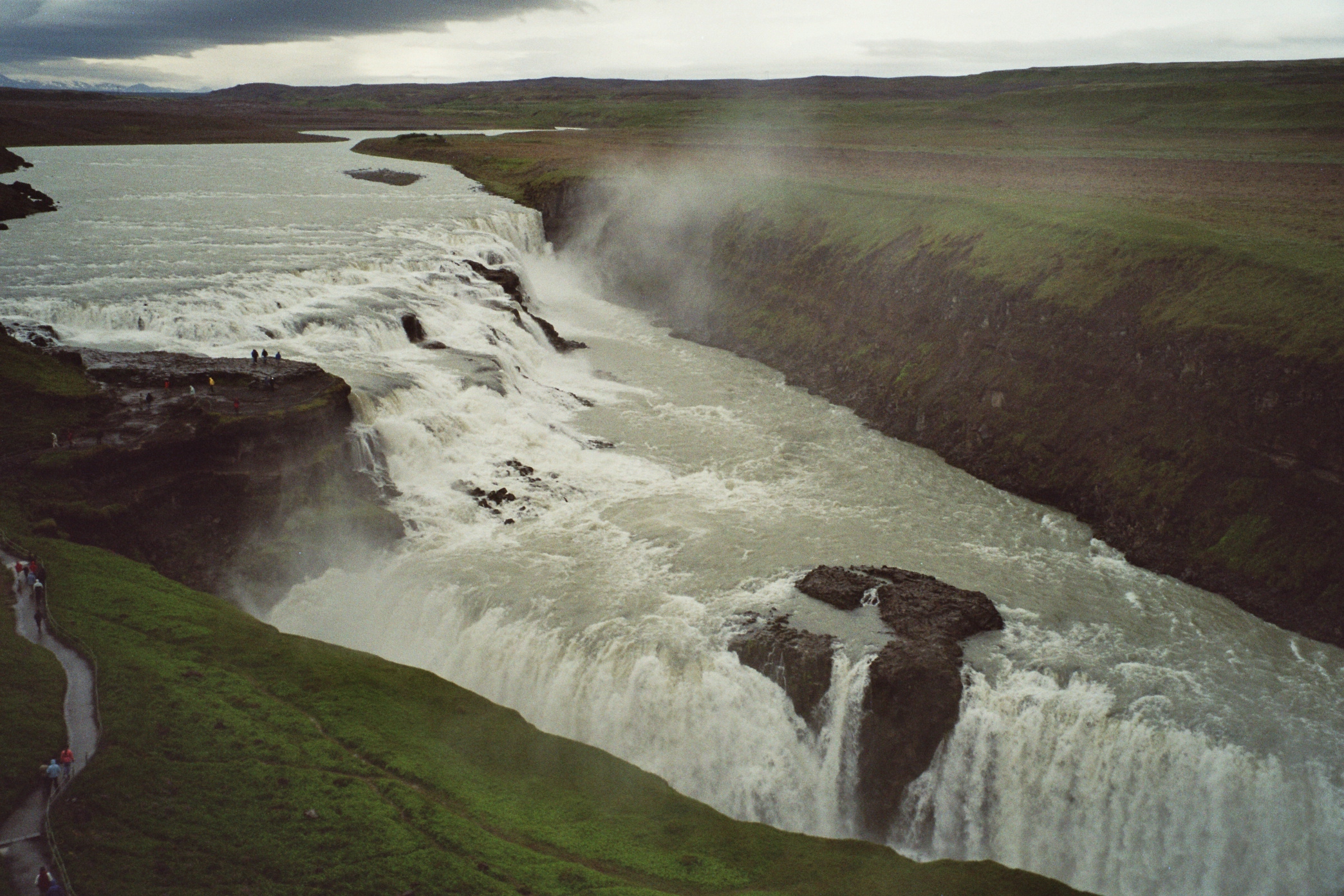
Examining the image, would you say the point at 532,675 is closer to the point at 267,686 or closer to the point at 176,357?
the point at 267,686

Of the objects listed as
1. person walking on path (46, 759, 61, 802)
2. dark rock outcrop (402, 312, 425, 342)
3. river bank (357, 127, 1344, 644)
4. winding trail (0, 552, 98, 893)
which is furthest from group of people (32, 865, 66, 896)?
dark rock outcrop (402, 312, 425, 342)

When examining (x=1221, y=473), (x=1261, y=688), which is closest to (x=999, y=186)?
(x=1221, y=473)

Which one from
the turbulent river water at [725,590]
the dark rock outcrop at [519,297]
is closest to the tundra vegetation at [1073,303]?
the turbulent river water at [725,590]

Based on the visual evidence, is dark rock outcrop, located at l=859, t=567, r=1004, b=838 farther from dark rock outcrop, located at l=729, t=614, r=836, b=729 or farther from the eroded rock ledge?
dark rock outcrop, located at l=729, t=614, r=836, b=729

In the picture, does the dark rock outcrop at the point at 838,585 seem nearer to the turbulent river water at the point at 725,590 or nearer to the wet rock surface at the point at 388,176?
the turbulent river water at the point at 725,590

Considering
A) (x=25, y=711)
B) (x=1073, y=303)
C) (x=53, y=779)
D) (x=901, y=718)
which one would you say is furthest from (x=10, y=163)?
(x=901, y=718)

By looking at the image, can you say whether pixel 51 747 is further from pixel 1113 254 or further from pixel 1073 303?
pixel 1113 254
